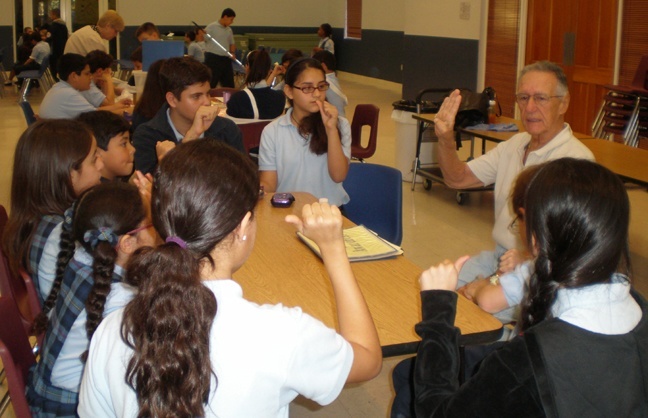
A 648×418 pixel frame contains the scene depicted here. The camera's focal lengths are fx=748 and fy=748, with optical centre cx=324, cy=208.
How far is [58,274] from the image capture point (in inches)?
81.4

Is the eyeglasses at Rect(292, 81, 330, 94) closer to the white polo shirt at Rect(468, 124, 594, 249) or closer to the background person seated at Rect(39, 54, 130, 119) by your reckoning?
the white polo shirt at Rect(468, 124, 594, 249)

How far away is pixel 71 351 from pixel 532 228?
1.12 m

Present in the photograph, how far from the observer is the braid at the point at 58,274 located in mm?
1976

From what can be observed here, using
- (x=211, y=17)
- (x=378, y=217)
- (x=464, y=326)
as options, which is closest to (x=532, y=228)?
(x=464, y=326)

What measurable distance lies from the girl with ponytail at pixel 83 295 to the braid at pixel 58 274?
0.01m

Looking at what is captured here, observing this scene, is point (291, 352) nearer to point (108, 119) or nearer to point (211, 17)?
point (108, 119)

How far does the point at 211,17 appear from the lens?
16562 millimetres

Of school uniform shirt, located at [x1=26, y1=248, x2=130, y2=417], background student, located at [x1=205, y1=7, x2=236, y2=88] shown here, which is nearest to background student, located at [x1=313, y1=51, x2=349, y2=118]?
school uniform shirt, located at [x1=26, y1=248, x2=130, y2=417]

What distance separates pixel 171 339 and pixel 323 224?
13.2 inches

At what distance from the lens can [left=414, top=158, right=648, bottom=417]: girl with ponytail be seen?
130cm

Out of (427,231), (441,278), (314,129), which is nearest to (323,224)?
(441,278)

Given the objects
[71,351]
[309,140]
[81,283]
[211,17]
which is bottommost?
[71,351]

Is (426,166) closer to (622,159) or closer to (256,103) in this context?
(256,103)

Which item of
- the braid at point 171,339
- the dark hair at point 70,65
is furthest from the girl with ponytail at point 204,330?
the dark hair at point 70,65
